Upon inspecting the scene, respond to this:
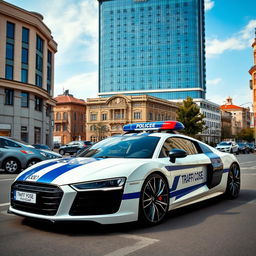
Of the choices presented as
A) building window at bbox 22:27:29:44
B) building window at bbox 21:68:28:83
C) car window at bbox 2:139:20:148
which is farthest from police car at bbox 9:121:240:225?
building window at bbox 22:27:29:44

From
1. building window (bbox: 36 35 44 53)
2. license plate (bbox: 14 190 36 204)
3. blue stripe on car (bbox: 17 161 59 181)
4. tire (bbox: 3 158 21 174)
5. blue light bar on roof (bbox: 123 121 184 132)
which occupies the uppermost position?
building window (bbox: 36 35 44 53)

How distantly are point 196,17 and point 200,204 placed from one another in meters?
126

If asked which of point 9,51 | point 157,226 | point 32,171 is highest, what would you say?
point 9,51

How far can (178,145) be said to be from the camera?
584 cm

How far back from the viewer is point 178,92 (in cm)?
12075

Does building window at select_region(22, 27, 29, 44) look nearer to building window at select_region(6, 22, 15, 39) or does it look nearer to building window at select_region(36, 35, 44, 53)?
building window at select_region(6, 22, 15, 39)

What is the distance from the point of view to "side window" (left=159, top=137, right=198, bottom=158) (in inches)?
211

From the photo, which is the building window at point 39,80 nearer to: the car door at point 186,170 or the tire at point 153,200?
the car door at point 186,170

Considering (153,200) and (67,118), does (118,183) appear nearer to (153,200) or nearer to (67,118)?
(153,200)

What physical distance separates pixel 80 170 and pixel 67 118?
3985 inches

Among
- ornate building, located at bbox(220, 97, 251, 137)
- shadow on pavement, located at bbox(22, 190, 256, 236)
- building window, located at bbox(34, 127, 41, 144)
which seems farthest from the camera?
ornate building, located at bbox(220, 97, 251, 137)

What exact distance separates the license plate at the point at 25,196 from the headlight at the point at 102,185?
1.93 feet

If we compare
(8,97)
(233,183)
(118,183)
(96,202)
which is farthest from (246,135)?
(96,202)

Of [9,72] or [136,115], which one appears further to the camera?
[136,115]
